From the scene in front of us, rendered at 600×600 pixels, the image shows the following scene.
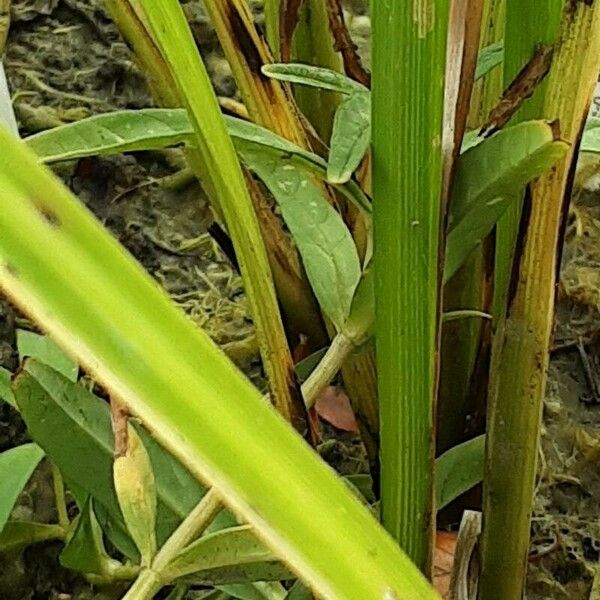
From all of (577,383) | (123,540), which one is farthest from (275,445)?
(577,383)

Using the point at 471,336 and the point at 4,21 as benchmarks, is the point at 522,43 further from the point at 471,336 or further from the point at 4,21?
the point at 4,21

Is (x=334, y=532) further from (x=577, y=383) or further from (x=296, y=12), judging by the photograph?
(x=577, y=383)

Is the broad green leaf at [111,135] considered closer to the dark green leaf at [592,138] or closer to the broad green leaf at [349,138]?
the broad green leaf at [349,138]

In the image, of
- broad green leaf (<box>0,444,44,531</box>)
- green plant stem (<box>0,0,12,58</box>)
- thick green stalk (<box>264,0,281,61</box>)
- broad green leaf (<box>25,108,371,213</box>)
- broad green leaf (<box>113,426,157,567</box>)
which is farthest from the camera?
green plant stem (<box>0,0,12,58</box>)

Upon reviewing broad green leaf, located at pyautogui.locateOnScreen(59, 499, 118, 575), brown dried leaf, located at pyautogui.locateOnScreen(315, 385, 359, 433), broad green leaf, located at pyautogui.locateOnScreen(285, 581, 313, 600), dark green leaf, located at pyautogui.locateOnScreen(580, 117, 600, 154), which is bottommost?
brown dried leaf, located at pyautogui.locateOnScreen(315, 385, 359, 433)

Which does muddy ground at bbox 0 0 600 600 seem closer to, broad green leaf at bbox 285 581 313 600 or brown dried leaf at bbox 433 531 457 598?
brown dried leaf at bbox 433 531 457 598

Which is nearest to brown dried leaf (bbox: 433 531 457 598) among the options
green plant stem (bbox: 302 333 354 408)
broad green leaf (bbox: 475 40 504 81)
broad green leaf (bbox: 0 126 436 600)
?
green plant stem (bbox: 302 333 354 408)

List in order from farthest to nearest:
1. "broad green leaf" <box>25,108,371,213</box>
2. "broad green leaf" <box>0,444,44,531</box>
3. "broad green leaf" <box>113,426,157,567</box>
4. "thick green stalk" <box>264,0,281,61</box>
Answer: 1. "thick green stalk" <box>264,0,281,61</box>
2. "broad green leaf" <box>0,444,44,531</box>
3. "broad green leaf" <box>25,108,371,213</box>
4. "broad green leaf" <box>113,426,157,567</box>

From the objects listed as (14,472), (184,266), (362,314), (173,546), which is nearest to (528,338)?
(362,314)
